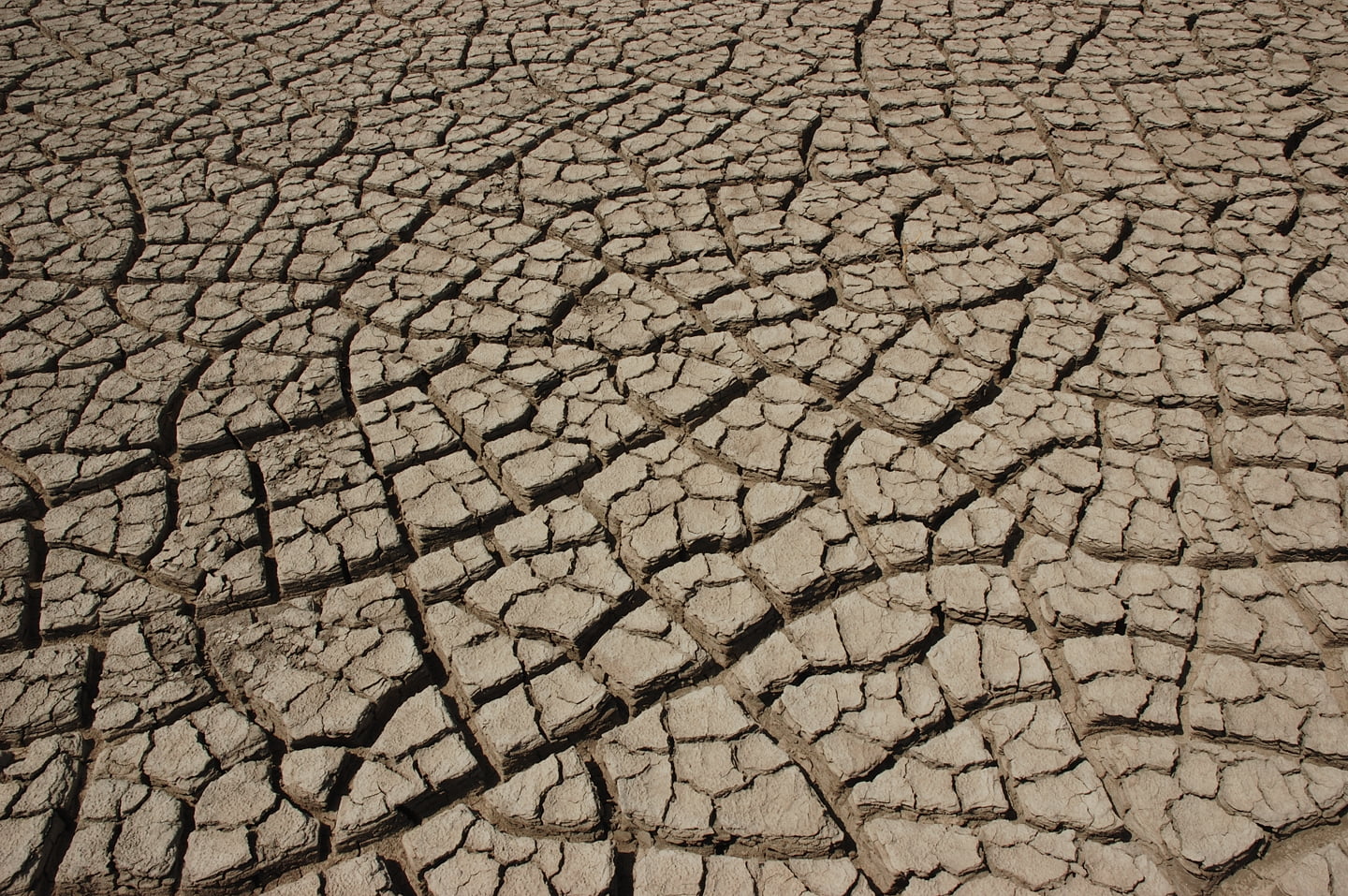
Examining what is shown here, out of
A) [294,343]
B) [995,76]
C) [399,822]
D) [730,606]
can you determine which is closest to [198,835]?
[399,822]

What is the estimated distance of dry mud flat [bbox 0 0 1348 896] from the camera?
1.64 metres

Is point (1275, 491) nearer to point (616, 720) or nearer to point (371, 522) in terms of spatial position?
point (616, 720)

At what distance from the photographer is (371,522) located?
7.06 feet

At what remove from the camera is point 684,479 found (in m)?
2.24

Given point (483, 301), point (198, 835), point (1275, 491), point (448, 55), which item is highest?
point (448, 55)

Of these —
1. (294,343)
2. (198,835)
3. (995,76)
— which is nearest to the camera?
(198,835)

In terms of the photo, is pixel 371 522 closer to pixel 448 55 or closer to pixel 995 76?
pixel 448 55

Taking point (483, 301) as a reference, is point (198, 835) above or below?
below

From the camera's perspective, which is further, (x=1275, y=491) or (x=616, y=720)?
(x=1275, y=491)

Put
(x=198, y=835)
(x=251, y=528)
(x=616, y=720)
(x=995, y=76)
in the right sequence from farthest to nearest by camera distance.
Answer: (x=995, y=76) → (x=251, y=528) → (x=616, y=720) → (x=198, y=835)

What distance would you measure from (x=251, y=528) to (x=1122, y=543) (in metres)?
1.99

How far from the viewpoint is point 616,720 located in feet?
5.89

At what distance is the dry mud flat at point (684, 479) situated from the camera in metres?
1.64

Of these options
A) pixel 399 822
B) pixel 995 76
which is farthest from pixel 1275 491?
pixel 995 76
